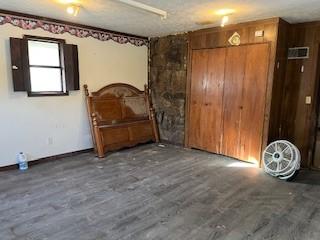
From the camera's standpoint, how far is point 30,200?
278cm

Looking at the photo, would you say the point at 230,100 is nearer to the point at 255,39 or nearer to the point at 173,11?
the point at 255,39

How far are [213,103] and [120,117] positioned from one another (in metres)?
1.85

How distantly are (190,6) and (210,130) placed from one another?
7.49 ft

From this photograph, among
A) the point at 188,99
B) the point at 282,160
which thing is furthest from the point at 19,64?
the point at 282,160

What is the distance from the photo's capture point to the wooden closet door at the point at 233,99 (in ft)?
13.4

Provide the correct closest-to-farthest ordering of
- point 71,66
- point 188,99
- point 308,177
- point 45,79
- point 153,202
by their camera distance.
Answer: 1. point 153,202
2. point 308,177
3. point 45,79
4. point 71,66
5. point 188,99

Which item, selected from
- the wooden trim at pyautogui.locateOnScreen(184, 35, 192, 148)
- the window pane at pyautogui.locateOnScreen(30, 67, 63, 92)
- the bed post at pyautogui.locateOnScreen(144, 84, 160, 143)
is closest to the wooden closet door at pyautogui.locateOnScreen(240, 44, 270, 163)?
the wooden trim at pyautogui.locateOnScreen(184, 35, 192, 148)

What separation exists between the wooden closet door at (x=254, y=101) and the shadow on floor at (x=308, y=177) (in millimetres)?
633

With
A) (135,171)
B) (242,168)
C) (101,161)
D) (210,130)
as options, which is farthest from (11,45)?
(242,168)

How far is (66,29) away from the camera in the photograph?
4125mm

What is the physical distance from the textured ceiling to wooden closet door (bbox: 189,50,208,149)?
0.61 m

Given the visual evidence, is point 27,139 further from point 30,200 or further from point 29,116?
point 30,200

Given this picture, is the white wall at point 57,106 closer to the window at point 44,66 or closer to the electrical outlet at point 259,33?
the window at point 44,66

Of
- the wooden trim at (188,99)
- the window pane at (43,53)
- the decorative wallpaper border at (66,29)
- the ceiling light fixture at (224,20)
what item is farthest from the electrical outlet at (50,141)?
the ceiling light fixture at (224,20)
